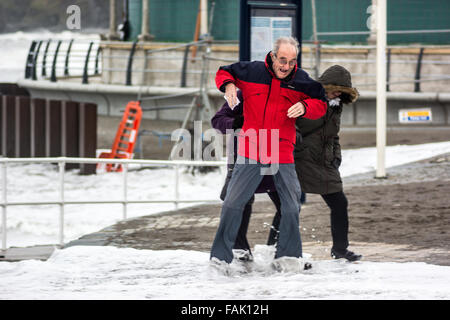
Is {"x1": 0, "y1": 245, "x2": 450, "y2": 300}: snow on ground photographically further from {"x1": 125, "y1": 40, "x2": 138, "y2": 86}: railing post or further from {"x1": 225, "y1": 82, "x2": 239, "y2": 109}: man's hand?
{"x1": 125, "y1": 40, "x2": 138, "y2": 86}: railing post

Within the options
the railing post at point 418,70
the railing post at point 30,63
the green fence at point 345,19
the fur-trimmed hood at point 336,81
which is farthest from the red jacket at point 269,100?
the railing post at point 30,63

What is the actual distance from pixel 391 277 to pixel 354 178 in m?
7.10

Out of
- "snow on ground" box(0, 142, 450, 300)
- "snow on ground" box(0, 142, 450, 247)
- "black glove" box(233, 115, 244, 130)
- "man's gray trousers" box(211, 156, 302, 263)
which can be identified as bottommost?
"snow on ground" box(0, 142, 450, 247)

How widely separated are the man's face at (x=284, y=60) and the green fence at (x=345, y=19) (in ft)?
60.4

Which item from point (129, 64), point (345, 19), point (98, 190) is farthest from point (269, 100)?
point (345, 19)

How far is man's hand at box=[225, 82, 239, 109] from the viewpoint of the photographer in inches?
195

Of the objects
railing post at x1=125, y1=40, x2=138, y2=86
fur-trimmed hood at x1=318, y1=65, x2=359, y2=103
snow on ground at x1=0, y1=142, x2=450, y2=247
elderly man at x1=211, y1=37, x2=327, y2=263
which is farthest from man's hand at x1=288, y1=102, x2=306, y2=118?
railing post at x1=125, y1=40, x2=138, y2=86

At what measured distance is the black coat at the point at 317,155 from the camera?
5.75 m

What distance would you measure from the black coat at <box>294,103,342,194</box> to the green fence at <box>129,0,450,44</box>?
17.7 meters

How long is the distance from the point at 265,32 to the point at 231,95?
4143 mm

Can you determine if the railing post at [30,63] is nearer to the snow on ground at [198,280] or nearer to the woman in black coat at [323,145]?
the snow on ground at [198,280]

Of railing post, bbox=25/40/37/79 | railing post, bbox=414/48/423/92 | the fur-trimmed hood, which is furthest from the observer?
railing post, bbox=25/40/37/79

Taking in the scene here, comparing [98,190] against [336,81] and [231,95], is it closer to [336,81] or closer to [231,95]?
[336,81]

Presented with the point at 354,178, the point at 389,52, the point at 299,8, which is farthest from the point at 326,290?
the point at 389,52
